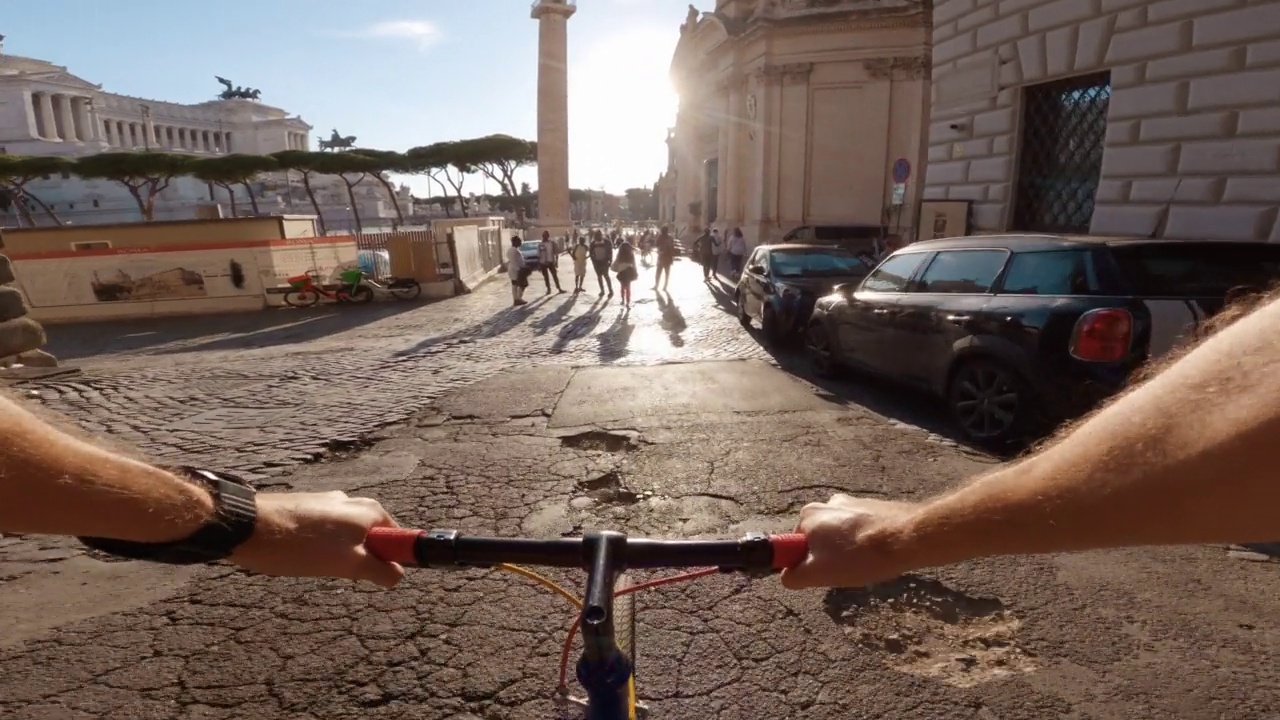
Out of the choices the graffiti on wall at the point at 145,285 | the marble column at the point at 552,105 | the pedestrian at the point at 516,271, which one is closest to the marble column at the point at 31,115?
the marble column at the point at 552,105

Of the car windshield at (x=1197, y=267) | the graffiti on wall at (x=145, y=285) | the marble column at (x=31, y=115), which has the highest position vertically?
the marble column at (x=31, y=115)

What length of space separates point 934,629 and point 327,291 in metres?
16.3

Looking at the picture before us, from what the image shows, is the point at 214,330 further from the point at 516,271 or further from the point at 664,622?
the point at 664,622

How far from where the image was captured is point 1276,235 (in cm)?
784

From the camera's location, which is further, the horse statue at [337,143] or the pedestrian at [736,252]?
the horse statue at [337,143]

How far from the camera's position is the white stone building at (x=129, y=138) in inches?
2408

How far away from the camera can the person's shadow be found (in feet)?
35.7

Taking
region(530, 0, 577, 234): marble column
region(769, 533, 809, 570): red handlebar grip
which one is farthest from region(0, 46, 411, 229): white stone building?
region(769, 533, 809, 570): red handlebar grip

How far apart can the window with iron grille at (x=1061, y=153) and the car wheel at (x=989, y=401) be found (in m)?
6.73

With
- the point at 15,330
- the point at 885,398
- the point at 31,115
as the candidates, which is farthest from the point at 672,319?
the point at 31,115

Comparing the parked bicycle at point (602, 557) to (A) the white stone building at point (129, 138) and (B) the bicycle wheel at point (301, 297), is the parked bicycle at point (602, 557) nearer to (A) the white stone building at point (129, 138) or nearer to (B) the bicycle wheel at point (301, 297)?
(B) the bicycle wheel at point (301, 297)

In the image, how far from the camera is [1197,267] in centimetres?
453

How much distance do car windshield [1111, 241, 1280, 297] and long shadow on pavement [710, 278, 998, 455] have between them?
58.3 inches

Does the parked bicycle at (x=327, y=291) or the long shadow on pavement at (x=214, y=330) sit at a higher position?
the parked bicycle at (x=327, y=291)
